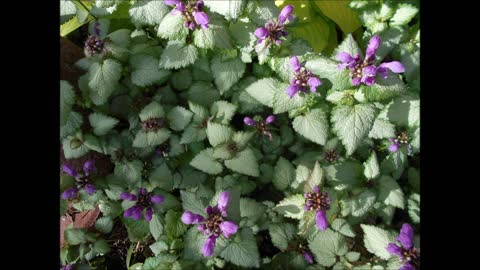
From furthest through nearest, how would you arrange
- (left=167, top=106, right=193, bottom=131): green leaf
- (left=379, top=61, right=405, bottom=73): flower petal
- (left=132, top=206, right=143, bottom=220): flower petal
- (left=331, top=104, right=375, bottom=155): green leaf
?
(left=167, top=106, right=193, bottom=131): green leaf → (left=132, top=206, right=143, bottom=220): flower petal → (left=331, top=104, right=375, bottom=155): green leaf → (left=379, top=61, right=405, bottom=73): flower petal

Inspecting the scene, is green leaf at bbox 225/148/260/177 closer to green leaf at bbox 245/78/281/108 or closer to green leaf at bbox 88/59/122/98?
green leaf at bbox 245/78/281/108

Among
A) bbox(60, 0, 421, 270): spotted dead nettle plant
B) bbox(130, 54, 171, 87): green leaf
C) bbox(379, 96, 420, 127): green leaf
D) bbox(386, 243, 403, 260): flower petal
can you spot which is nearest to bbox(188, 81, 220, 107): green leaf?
bbox(60, 0, 421, 270): spotted dead nettle plant

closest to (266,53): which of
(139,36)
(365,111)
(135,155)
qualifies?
(365,111)

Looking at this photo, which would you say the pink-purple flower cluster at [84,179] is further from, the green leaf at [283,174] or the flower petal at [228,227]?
the green leaf at [283,174]

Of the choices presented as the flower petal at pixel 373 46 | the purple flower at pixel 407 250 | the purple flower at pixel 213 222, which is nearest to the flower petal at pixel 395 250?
the purple flower at pixel 407 250

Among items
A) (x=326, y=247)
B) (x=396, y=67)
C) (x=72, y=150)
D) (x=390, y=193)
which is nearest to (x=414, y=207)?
(x=390, y=193)
